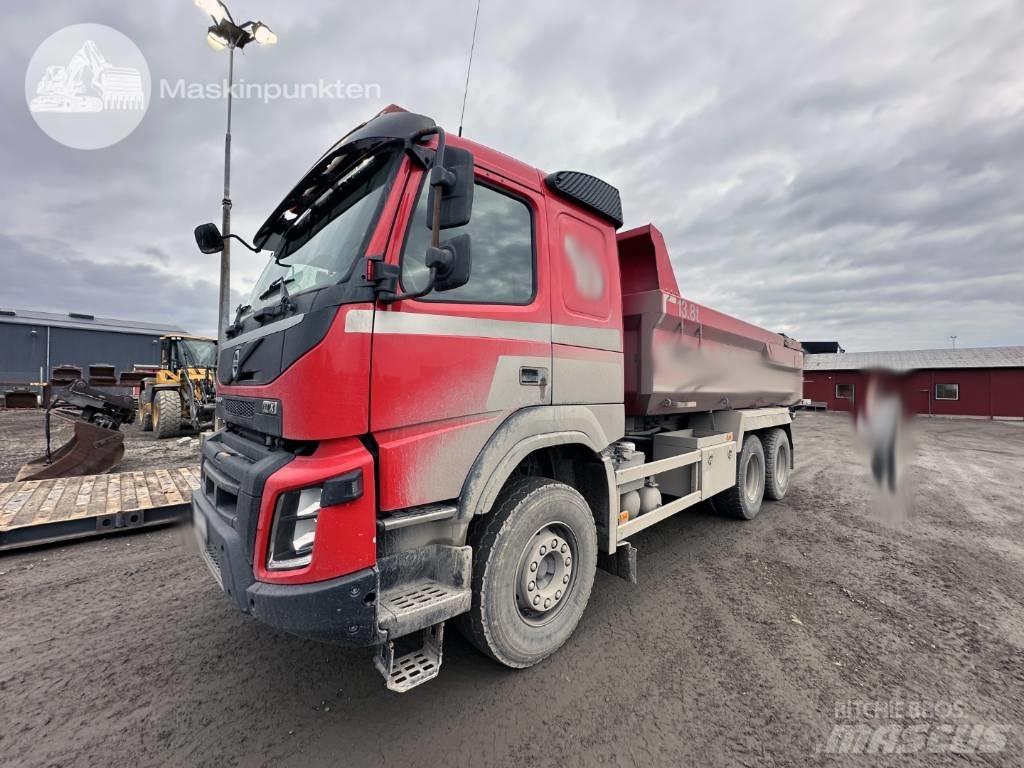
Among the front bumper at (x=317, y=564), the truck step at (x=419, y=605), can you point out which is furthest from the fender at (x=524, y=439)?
the front bumper at (x=317, y=564)

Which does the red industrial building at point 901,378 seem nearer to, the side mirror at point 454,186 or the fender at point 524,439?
the fender at point 524,439

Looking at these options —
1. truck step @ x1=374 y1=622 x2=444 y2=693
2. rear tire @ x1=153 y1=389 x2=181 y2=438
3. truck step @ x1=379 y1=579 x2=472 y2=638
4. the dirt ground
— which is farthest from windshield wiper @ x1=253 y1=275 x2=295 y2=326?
rear tire @ x1=153 y1=389 x2=181 y2=438

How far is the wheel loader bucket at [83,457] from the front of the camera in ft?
20.8

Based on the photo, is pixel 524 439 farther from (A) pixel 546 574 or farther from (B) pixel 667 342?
(B) pixel 667 342

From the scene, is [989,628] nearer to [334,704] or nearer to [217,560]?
Result: [334,704]

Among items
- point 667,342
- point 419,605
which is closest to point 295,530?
point 419,605

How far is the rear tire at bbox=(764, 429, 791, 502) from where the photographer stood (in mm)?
5902

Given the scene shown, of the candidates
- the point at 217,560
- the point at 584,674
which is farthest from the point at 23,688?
the point at 584,674

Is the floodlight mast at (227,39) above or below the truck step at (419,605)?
above

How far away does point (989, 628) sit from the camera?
A: 117 inches

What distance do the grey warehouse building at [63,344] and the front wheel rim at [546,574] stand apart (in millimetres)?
36871

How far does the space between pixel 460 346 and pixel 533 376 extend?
21.1 inches

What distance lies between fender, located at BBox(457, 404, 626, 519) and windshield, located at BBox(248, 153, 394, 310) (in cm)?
112

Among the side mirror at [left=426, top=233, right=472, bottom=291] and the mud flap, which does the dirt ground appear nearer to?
the mud flap
